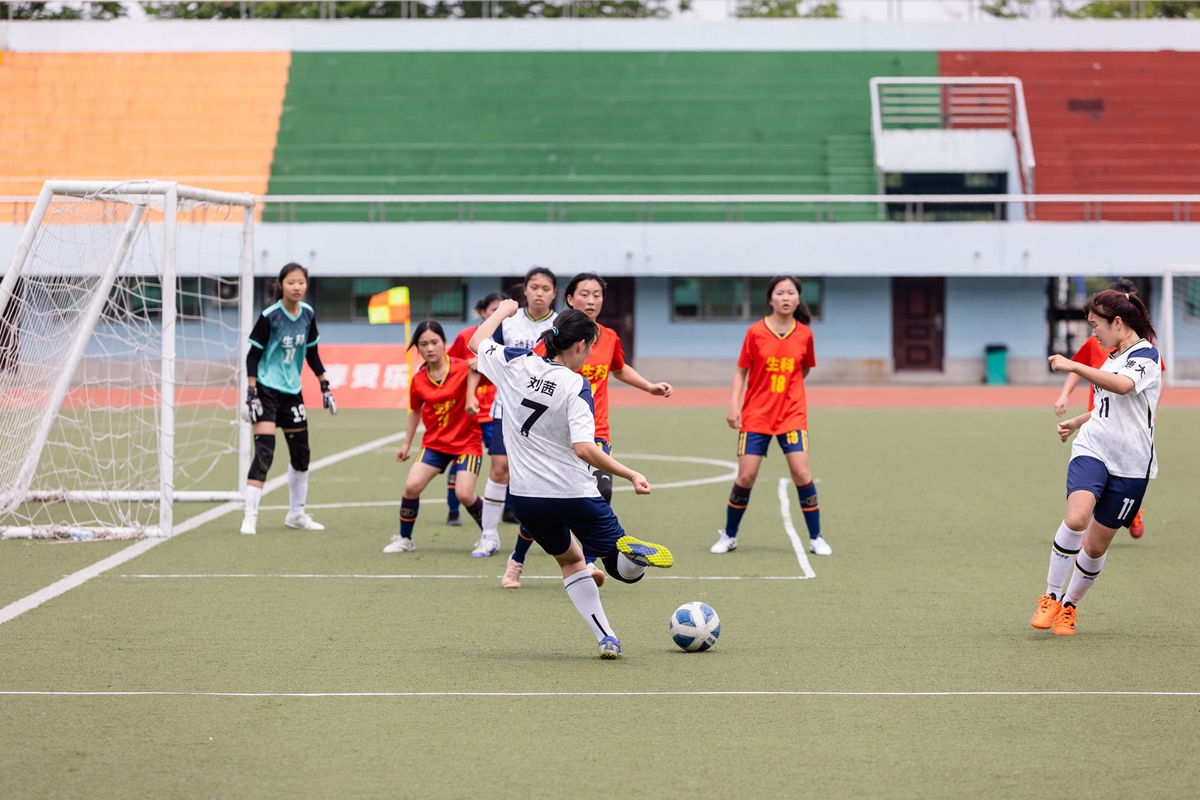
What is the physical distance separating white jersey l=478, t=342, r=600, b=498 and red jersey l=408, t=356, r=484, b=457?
3.40 m

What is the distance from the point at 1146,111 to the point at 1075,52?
3.23 m

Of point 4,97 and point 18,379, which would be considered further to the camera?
point 4,97

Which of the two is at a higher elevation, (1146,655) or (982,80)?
(982,80)

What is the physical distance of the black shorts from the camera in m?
10.3

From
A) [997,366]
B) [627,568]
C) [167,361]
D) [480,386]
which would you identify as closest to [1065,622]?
[627,568]

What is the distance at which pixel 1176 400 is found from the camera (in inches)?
1025

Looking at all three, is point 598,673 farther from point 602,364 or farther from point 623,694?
point 602,364

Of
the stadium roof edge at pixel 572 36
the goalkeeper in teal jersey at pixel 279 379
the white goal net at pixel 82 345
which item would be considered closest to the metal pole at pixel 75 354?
the white goal net at pixel 82 345

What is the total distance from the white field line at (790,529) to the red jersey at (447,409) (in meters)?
2.58

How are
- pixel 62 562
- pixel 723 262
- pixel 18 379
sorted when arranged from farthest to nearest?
pixel 723 262, pixel 18 379, pixel 62 562

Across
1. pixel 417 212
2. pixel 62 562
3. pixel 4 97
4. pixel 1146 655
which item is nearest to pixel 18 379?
pixel 62 562

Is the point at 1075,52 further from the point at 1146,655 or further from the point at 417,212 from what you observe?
the point at 1146,655

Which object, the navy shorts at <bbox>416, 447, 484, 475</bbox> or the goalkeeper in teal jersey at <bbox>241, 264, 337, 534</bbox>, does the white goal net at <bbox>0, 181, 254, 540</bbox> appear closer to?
the goalkeeper in teal jersey at <bbox>241, 264, 337, 534</bbox>

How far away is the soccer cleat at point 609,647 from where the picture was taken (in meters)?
6.44
